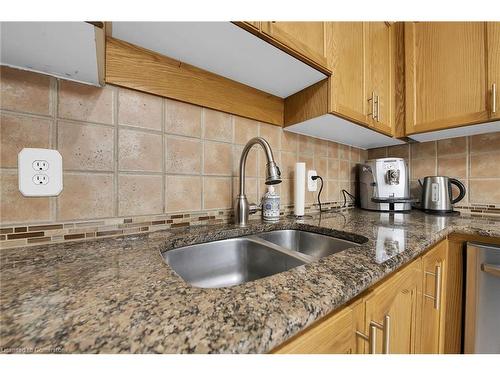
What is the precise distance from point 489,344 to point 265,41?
1.34m

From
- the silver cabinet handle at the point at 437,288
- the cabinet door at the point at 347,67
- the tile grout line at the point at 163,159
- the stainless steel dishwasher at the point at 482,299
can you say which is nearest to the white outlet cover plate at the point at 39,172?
the tile grout line at the point at 163,159

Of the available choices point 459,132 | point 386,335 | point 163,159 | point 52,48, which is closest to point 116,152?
point 163,159

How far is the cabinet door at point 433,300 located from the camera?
671 millimetres

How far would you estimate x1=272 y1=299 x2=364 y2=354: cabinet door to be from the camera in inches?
11.5

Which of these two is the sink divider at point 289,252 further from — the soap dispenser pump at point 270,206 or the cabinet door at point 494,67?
the cabinet door at point 494,67

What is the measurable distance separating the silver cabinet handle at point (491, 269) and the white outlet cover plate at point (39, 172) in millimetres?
1429

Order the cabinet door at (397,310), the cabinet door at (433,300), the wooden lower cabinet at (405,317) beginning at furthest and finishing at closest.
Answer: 1. the cabinet door at (433,300)
2. the cabinet door at (397,310)
3. the wooden lower cabinet at (405,317)

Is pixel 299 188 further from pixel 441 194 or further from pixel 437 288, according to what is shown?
pixel 441 194

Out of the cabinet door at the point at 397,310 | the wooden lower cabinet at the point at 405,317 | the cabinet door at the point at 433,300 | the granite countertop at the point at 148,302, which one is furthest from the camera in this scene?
the cabinet door at the point at 433,300

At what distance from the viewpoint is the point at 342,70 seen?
→ 2.82 feet

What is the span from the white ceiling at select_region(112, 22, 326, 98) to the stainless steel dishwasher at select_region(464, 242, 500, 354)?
0.91 m

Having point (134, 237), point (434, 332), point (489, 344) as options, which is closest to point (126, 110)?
point (134, 237)

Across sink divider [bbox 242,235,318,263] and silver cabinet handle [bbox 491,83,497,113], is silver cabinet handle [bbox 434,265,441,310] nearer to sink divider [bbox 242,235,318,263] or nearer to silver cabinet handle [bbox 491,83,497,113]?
sink divider [bbox 242,235,318,263]

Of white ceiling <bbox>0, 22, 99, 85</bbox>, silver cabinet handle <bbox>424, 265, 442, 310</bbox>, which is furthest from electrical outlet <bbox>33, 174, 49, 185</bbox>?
silver cabinet handle <bbox>424, 265, 442, 310</bbox>
